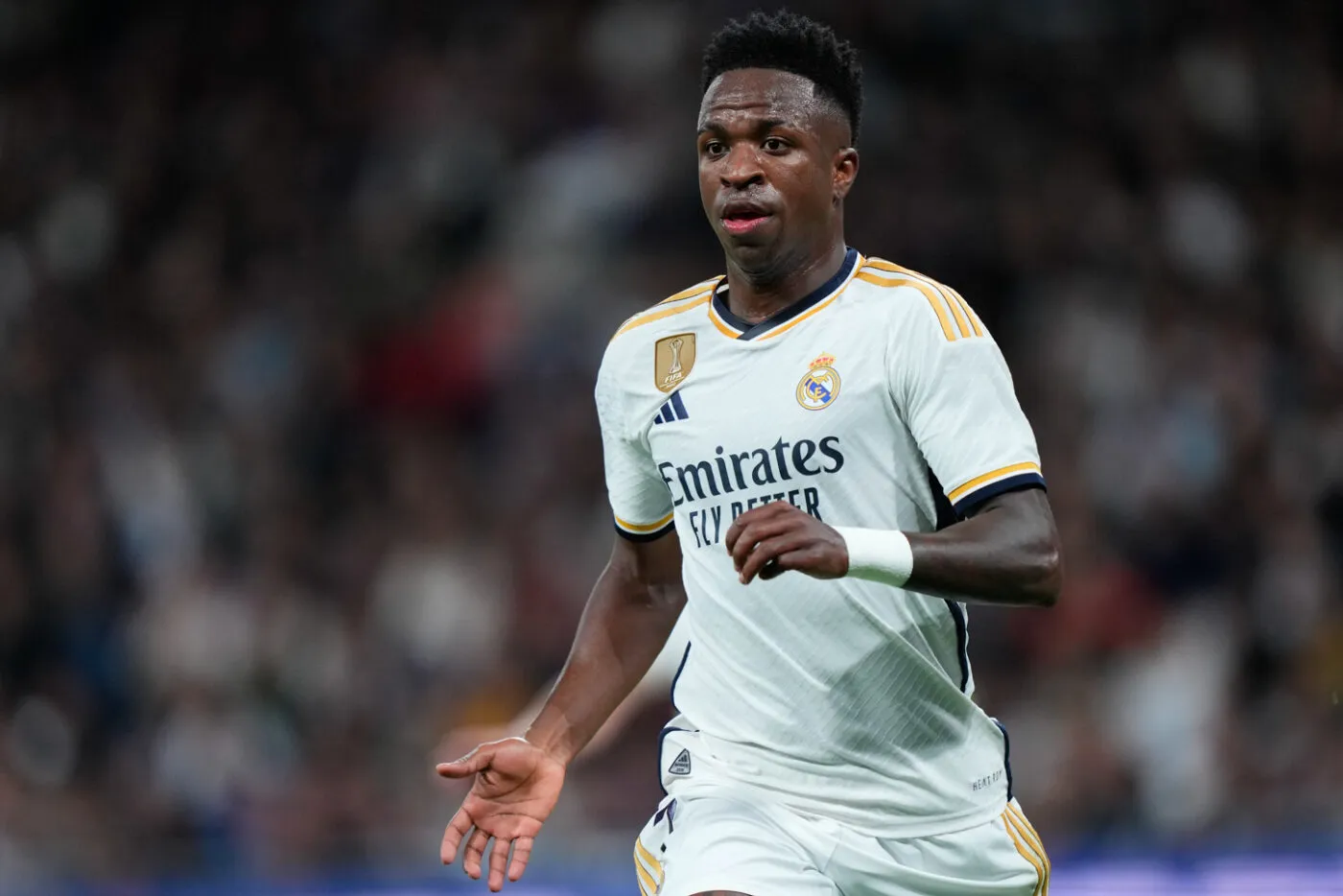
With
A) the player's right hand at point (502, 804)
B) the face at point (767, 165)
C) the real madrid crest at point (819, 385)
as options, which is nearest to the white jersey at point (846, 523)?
the real madrid crest at point (819, 385)

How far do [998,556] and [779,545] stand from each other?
54cm

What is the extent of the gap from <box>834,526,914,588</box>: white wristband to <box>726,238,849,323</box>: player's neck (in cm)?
87

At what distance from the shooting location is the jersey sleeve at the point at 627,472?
15.1ft

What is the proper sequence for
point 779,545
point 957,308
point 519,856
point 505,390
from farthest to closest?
point 505,390
point 519,856
point 957,308
point 779,545

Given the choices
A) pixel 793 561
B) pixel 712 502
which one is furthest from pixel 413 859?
pixel 793 561

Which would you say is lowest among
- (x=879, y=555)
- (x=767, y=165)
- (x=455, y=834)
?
(x=455, y=834)

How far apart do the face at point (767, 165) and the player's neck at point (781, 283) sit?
0.06ft

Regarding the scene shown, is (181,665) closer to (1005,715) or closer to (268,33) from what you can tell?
(1005,715)

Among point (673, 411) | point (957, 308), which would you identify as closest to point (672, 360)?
point (673, 411)

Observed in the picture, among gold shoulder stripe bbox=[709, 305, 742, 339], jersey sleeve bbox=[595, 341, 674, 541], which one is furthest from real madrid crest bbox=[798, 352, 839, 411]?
jersey sleeve bbox=[595, 341, 674, 541]

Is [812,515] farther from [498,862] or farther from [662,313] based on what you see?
[498,862]

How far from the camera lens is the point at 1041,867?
432 centimetres

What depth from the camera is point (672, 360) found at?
4.48 m

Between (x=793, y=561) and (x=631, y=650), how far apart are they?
1390 mm
